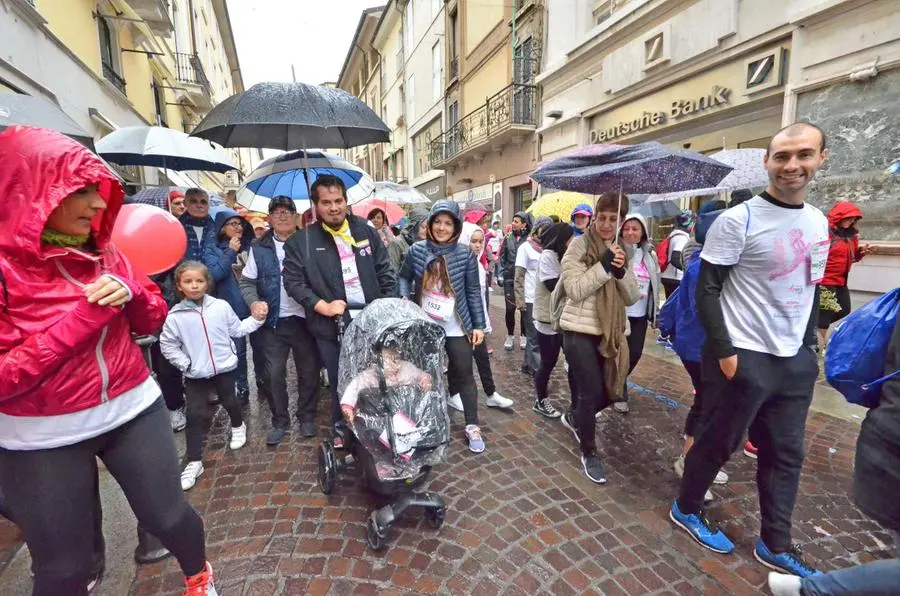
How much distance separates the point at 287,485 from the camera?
10.4 feet

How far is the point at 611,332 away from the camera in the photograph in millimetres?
3205

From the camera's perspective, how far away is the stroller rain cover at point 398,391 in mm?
2438

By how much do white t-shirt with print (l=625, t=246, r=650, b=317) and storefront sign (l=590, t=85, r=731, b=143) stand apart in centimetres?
590

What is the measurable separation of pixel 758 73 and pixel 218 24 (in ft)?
119

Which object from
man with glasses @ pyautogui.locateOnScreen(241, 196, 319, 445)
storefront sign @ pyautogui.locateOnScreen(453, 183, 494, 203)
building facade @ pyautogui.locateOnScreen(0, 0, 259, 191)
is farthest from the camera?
storefront sign @ pyautogui.locateOnScreen(453, 183, 494, 203)

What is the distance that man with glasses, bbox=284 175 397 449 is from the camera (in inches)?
130

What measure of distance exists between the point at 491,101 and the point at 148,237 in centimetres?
1515

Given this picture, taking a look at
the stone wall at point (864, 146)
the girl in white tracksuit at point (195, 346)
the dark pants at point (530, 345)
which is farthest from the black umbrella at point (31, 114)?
the stone wall at point (864, 146)

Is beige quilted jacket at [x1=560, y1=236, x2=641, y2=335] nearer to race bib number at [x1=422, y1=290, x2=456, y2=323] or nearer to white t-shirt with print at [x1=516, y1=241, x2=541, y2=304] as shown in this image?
race bib number at [x1=422, y1=290, x2=456, y2=323]

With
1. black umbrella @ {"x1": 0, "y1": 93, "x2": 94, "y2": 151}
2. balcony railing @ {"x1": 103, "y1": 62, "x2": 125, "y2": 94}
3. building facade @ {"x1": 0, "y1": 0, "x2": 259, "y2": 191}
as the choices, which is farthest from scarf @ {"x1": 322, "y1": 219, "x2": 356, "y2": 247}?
balcony railing @ {"x1": 103, "y1": 62, "x2": 125, "y2": 94}

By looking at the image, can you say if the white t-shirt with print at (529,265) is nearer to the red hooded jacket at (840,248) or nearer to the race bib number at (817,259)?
the race bib number at (817,259)

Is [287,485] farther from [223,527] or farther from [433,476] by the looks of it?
[433,476]

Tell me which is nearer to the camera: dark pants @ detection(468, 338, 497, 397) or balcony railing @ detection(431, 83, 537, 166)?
dark pants @ detection(468, 338, 497, 397)

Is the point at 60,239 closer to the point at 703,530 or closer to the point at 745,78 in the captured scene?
the point at 703,530
